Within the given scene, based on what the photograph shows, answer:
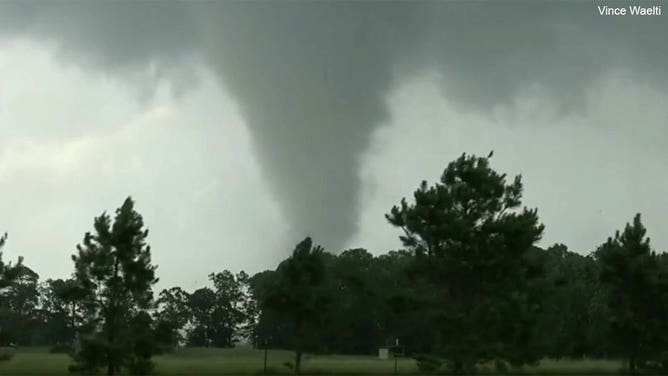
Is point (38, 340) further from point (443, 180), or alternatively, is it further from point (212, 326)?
point (443, 180)

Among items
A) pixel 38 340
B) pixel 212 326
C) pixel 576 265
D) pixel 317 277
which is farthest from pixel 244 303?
pixel 317 277

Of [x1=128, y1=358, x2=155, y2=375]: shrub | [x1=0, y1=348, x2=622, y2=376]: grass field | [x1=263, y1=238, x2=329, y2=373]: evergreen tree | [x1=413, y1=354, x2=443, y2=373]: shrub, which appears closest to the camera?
[x1=128, y1=358, x2=155, y2=375]: shrub

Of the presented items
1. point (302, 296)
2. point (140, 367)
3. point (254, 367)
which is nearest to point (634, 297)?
point (302, 296)

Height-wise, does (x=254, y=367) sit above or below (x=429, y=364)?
below

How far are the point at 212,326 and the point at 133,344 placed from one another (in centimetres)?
8841

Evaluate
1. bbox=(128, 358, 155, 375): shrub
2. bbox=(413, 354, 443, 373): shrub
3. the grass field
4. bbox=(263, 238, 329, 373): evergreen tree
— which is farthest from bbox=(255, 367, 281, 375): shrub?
bbox=(128, 358, 155, 375): shrub

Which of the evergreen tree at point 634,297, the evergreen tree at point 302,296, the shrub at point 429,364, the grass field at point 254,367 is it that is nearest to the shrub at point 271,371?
the grass field at point 254,367

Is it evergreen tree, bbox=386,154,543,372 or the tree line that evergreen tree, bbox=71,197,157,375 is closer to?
the tree line

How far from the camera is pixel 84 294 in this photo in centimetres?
4197

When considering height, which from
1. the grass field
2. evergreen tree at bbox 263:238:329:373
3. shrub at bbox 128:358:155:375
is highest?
evergreen tree at bbox 263:238:329:373

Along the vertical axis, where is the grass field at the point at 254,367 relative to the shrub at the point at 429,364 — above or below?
below

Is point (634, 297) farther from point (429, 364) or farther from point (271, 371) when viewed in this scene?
point (271, 371)

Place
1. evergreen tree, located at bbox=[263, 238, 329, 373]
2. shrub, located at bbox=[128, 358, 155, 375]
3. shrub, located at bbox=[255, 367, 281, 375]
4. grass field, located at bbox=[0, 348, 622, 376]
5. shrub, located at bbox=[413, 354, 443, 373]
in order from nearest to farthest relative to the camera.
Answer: shrub, located at bbox=[128, 358, 155, 375] → shrub, located at bbox=[413, 354, 443, 373] → evergreen tree, located at bbox=[263, 238, 329, 373] → shrub, located at bbox=[255, 367, 281, 375] → grass field, located at bbox=[0, 348, 622, 376]

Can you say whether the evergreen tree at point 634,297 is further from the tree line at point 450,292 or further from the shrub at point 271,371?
the shrub at point 271,371
